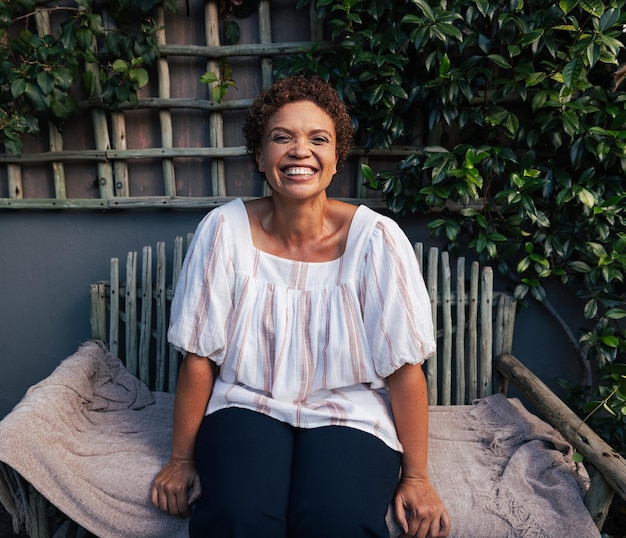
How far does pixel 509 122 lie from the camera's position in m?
2.01

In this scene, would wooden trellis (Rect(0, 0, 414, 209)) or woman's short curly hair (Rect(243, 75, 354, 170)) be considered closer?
woman's short curly hair (Rect(243, 75, 354, 170))

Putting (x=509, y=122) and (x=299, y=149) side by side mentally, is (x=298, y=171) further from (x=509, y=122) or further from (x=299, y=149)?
(x=509, y=122)

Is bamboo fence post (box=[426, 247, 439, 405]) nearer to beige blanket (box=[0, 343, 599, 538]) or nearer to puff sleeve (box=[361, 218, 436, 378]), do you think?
beige blanket (box=[0, 343, 599, 538])

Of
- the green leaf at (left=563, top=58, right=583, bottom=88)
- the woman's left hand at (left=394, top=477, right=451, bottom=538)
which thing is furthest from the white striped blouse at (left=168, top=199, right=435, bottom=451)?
the green leaf at (left=563, top=58, right=583, bottom=88)

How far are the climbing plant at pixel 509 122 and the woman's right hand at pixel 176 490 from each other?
1.27m

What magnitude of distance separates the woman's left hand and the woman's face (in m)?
0.94

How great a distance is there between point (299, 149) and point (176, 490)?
1.07 meters

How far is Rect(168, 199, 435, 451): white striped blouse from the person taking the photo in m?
1.56

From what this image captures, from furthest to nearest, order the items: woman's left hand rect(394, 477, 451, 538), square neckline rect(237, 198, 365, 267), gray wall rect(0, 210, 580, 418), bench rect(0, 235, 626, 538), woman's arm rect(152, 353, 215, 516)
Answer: gray wall rect(0, 210, 580, 418), bench rect(0, 235, 626, 538), square neckline rect(237, 198, 365, 267), woman's arm rect(152, 353, 215, 516), woman's left hand rect(394, 477, 451, 538)

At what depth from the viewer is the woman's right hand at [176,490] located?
1487 mm

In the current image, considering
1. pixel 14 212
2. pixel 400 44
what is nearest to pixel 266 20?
pixel 400 44

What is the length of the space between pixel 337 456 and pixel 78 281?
5.28 ft

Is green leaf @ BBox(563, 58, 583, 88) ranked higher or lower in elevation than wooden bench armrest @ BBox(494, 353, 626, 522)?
→ higher

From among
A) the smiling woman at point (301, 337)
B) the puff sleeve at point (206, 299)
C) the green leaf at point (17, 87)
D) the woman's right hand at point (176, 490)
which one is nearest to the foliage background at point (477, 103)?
the green leaf at point (17, 87)
